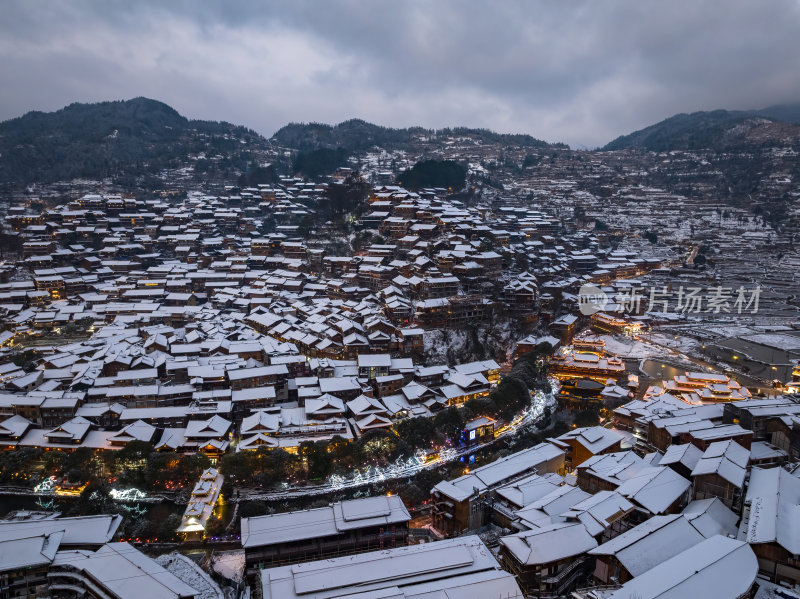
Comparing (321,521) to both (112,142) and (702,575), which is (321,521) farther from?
(112,142)

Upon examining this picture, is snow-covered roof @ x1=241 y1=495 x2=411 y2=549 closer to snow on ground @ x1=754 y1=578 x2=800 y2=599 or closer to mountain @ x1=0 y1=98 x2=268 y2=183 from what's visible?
snow on ground @ x1=754 y1=578 x2=800 y2=599

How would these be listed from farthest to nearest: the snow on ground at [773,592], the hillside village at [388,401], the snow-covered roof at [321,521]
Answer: the snow-covered roof at [321,521] → the hillside village at [388,401] → the snow on ground at [773,592]

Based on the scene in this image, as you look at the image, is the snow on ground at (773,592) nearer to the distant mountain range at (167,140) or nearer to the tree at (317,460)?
the tree at (317,460)

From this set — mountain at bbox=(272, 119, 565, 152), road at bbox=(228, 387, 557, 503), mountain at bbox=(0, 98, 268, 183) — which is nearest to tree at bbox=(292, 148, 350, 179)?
mountain at bbox=(0, 98, 268, 183)

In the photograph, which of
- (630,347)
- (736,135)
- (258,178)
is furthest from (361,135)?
(630,347)

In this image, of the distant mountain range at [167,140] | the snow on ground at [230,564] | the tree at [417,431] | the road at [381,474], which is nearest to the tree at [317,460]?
the road at [381,474]

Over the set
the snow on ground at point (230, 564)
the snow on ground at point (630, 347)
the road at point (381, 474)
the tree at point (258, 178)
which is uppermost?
the tree at point (258, 178)
